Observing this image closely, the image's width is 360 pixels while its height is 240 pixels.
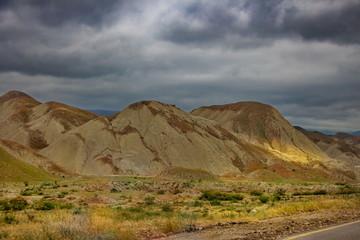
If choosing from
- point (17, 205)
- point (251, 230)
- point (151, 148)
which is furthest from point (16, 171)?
point (251, 230)

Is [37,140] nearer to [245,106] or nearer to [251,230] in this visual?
[245,106]

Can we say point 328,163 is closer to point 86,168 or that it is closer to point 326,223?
point 86,168

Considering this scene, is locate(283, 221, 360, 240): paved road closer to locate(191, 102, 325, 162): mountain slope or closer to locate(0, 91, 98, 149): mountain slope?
locate(0, 91, 98, 149): mountain slope

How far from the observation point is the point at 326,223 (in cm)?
1393

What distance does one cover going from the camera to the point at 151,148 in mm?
98250

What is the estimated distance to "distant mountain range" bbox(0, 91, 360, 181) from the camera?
86.2 m

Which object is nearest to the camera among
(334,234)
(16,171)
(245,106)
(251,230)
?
(334,234)

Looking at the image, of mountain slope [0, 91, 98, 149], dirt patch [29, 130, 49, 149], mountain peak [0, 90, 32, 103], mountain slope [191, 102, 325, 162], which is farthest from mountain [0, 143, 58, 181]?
mountain peak [0, 90, 32, 103]

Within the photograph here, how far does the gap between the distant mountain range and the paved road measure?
64743mm

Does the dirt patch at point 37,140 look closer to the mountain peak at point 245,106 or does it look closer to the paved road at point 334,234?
the mountain peak at point 245,106

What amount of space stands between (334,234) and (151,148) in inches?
3475

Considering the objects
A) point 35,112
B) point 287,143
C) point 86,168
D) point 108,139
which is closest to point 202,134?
point 108,139

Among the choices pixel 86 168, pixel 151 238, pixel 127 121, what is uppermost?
pixel 127 121

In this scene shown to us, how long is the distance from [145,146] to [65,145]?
80.3 feet
